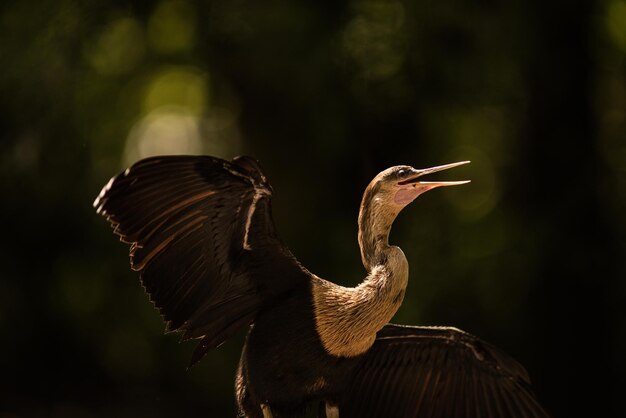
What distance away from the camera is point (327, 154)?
7789 millimetres

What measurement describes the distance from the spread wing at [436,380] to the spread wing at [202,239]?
60 centimetres

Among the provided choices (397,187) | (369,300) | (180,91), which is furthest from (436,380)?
(180,91)

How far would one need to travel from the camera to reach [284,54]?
25.5 ft

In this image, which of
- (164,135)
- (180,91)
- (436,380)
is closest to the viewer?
(436,380)

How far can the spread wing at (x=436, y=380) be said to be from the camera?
3877mm

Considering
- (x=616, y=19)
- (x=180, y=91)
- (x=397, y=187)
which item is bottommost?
(x=397, y=187)

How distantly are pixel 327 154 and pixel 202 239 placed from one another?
14.1ft

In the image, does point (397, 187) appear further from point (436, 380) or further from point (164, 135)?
point (164, 135)

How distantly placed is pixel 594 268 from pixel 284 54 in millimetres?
2913

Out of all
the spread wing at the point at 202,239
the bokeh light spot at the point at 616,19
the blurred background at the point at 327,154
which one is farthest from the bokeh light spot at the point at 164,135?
the spread wing at the point at 202,239

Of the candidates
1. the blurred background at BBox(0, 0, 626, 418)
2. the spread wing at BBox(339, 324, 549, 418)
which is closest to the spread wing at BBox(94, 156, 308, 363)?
the spread wing at BBox(339, 324, 549, 418)

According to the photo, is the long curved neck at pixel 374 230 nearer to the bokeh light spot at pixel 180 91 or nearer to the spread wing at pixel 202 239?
the spread wing at pixel 202 239

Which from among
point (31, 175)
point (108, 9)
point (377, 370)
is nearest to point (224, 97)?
point (108, 9)

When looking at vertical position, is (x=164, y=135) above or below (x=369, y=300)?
above
